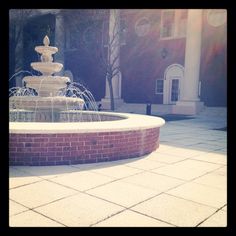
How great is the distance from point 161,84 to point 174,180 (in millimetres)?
19383

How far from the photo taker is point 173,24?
22.9 m

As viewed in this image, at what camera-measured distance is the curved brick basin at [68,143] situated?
519cm

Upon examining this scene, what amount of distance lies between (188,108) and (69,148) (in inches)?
596

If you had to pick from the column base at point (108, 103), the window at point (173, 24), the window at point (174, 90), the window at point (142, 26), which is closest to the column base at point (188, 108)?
the window at point (174, 90)

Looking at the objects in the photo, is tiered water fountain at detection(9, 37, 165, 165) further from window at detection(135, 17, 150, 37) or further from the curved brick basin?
window at detection(135, 17, 150, 37)

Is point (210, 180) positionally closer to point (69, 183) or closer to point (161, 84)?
point (69, 183)

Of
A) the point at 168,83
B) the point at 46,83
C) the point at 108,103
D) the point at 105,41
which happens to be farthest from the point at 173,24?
the point at 46,83

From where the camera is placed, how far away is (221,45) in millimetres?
20250

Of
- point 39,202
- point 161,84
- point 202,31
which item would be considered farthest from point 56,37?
point 39,202

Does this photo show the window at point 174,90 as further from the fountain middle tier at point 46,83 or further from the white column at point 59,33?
the fountain middle tier at point 46,83

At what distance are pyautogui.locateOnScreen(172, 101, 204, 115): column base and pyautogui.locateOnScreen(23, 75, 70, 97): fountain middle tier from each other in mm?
12754

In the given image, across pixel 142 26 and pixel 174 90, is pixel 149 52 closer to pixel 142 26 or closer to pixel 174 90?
pixel 142 26

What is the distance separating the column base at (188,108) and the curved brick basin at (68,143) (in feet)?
45.6

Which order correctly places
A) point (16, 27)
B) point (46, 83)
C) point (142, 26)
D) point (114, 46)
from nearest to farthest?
point (46, 83) < point (114, 46) < point (142, 26) < point (16, 27)
